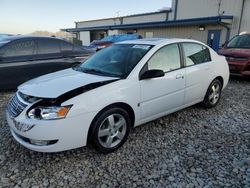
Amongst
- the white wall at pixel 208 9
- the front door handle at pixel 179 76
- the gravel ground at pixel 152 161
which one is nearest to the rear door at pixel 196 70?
the front door handle at pixel 179 76

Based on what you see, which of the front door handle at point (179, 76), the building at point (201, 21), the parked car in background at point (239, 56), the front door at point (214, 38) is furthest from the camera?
the front door at point (214, 38)

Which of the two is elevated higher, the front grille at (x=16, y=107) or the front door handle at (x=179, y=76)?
the front door handle at (x=179, y=76)

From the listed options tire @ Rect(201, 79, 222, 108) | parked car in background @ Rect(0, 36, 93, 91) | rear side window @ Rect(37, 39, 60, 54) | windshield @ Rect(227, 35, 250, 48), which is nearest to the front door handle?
tire @ Rect(201, 79, 222, 108)

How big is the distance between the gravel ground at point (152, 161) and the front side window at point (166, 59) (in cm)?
107

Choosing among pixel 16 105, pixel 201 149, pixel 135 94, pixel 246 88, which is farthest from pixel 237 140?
pixel 246 88

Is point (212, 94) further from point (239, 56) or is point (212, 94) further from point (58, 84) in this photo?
point (239, 56)

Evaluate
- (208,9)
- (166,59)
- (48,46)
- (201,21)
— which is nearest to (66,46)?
(48,46)

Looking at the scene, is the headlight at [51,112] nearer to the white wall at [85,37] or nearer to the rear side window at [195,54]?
the rear side window at [195,54]

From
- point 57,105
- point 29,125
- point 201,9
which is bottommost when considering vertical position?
point 29,125

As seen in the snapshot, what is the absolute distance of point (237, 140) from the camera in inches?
142

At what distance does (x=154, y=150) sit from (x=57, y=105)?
1.53 m

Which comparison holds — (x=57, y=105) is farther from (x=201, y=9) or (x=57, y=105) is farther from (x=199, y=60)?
(x=201, y=9)

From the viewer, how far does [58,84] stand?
3096 millimetres

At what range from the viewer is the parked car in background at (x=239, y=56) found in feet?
24.0
